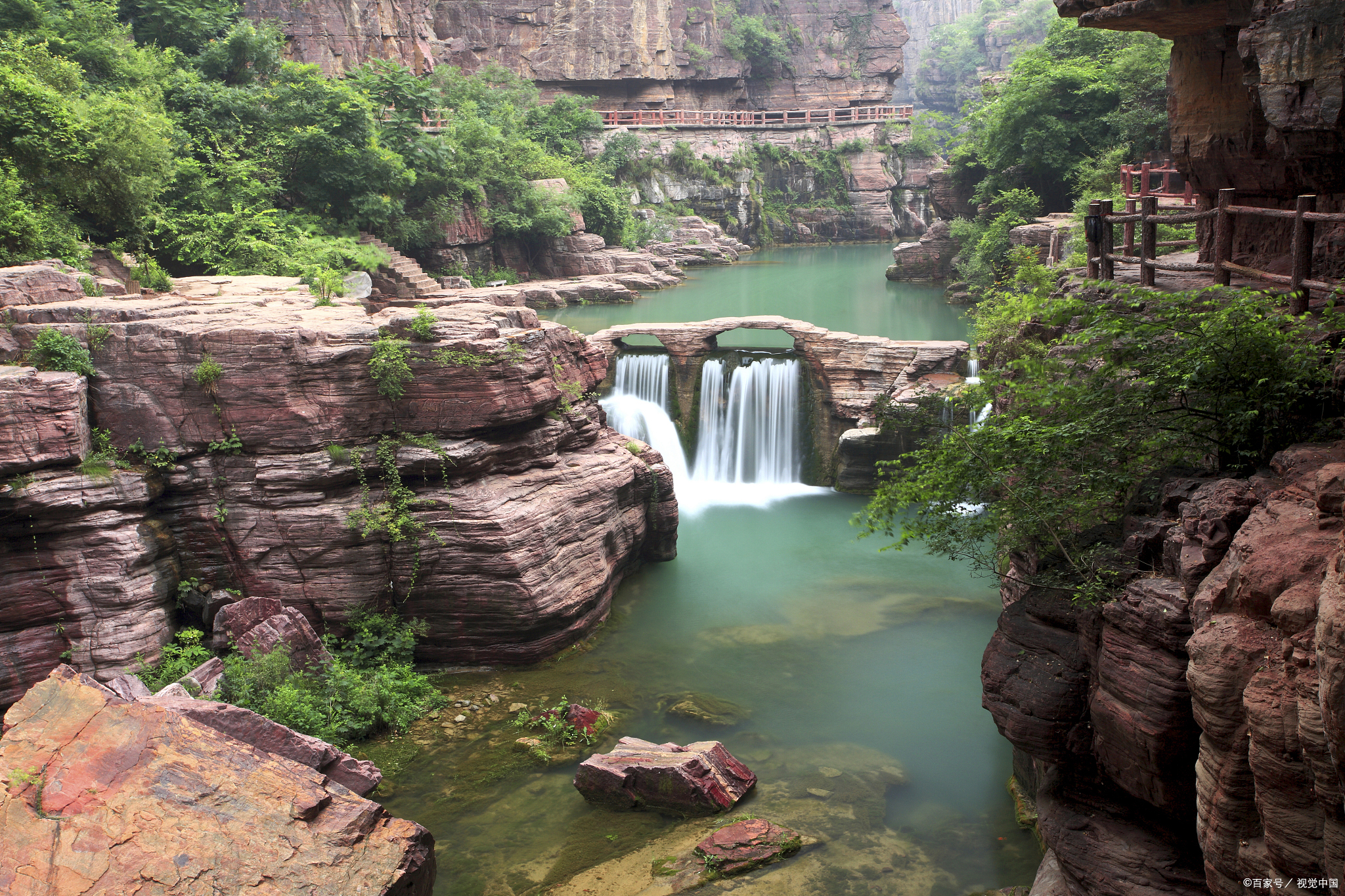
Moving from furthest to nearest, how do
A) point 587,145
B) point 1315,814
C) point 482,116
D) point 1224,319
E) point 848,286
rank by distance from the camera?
point 587,145
point 482,116
point 848,286
point 1224,319
point 1315,814

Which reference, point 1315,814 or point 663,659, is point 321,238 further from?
point 1315,814

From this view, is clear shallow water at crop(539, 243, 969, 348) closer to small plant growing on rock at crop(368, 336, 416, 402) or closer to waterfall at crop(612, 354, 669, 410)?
waterfall at crop(612, 354, 669, 410)

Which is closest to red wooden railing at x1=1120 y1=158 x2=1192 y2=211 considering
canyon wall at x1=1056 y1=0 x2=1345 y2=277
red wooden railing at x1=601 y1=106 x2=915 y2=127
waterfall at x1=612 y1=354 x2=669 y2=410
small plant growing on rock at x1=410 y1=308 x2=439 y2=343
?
canyon wall at x1=1056 y1=0 x2=1345 y2=277

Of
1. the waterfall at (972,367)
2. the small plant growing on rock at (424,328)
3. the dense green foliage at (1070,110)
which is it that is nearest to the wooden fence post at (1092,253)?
the waterfall at (972,367)

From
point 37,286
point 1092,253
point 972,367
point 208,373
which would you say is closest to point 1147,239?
point 1092,253

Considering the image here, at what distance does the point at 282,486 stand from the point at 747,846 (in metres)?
6.28

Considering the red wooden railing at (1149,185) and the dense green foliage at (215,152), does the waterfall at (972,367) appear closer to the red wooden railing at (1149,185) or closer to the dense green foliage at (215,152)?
the red wooden railing at (1149,185)

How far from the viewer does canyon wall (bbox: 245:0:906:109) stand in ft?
112

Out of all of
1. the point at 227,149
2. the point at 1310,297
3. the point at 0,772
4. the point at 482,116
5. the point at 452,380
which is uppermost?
the point at 482,116

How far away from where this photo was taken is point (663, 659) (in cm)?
1149

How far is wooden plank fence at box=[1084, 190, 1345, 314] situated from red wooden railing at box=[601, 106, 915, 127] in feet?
122

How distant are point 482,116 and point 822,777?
33.8 m

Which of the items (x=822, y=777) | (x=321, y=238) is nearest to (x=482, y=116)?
(x=321, y=238)

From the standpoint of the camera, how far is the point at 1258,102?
8.69 metres
